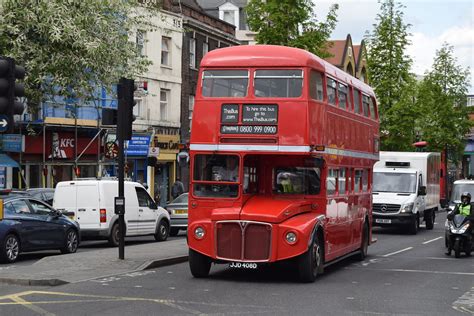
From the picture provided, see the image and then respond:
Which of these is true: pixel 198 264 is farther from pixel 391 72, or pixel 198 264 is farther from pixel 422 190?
pixel 391 72

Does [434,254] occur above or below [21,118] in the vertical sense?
below

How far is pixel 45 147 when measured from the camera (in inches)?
1511

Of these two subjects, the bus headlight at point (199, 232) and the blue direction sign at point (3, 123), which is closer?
the blue direction sign at point (3, 123)

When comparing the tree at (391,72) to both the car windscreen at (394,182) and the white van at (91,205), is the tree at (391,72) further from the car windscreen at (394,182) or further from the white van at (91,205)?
the white van at (91,205)

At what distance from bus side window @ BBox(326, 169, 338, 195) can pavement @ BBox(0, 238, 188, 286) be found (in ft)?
12.8

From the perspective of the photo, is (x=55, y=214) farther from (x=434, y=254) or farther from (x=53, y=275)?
(x=434, y=254)

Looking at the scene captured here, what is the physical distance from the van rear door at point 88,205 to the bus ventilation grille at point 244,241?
1031 cm

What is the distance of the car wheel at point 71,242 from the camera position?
23.6 meters

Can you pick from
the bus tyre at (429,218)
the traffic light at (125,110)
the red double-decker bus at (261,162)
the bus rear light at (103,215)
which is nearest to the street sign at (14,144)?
the bus rear light at (103,215)

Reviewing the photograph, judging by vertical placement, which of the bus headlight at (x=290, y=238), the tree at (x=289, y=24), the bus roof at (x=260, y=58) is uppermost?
the tree at (x=289, y=24)

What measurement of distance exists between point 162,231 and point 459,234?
9527 mm

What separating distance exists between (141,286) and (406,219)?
19816 mm

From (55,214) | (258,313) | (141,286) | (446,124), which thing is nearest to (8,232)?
(55,214)

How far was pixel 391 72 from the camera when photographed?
5609cm
